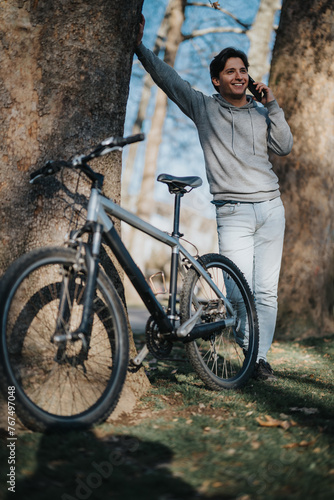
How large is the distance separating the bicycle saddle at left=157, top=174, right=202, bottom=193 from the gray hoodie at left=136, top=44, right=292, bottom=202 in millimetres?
414

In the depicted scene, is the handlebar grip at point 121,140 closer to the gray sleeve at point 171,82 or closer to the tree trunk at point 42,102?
the tree trunk at point 42,102

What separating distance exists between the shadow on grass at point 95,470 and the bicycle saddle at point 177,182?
5.30ft

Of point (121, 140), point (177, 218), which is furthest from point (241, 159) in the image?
point (121, 140)

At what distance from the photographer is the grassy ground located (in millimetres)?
2010

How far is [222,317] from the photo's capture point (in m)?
3.80

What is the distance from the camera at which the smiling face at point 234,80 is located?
3.91 meters

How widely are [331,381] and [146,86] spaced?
1466 centimetres

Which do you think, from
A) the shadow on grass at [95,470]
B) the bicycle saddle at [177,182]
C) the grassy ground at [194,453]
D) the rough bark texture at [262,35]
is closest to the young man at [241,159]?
the bicycle saddle at [177,182]

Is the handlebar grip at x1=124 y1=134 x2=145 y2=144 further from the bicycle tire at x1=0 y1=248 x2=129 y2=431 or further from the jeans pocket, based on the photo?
the jeans pocket

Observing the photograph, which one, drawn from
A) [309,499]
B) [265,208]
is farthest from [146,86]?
[309,499]

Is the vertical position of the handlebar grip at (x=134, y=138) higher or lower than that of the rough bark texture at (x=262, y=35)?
lower

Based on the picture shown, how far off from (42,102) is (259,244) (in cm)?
190

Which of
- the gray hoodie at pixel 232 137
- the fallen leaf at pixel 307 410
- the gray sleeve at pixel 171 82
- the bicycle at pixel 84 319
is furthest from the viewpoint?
the gray hoodie at pixel 232 137

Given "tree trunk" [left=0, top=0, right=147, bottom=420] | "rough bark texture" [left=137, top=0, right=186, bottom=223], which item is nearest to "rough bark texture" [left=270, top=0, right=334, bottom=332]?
"tree trunk" [left=0, top=0, right=147, bottom=420]
